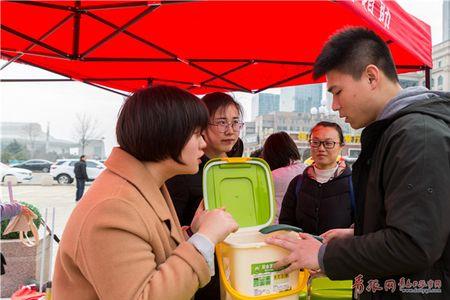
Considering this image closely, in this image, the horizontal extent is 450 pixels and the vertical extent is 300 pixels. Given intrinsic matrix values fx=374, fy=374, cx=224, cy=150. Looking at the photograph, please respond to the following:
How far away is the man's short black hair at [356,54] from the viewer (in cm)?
129

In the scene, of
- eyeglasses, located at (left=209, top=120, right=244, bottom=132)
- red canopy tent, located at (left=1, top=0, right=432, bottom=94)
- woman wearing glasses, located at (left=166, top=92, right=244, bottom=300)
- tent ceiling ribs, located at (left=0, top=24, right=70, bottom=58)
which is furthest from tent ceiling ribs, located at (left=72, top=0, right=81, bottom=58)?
eyeglasses, located at (left=209, top=120, right=244, bottom=132)

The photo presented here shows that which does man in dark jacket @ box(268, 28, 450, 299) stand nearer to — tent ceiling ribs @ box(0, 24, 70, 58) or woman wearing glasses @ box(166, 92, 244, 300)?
woman wearing glasses @ box(166, 92, 244, 300)

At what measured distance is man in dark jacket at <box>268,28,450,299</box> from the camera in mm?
999

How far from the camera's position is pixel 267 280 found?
1373mm

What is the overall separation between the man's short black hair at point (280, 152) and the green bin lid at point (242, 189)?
154 centimetres

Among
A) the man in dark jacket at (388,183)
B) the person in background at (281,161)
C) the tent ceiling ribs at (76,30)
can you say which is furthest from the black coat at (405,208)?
the tent ceiling ribs at (76,30)

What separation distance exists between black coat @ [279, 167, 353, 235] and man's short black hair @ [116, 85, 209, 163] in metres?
1.61

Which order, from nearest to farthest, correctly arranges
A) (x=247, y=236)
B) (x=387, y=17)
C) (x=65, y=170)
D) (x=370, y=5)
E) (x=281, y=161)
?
(x=247, y=236), (x=370, y=5), (x=387, y=17), (x=281, y=161), (x=65, y=170)

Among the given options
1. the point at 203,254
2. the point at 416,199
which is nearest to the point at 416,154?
the point at 416,199

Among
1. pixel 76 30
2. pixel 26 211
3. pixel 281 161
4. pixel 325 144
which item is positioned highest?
pixel 76 30

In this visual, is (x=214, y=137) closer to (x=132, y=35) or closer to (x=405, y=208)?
(x=132, y=35)

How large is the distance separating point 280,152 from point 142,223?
241 centimetres

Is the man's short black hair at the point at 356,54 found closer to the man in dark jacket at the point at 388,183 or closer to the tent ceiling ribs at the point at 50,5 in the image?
the man in dark jacket at the point at 388,183

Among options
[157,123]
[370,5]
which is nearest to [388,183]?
[157,123]
